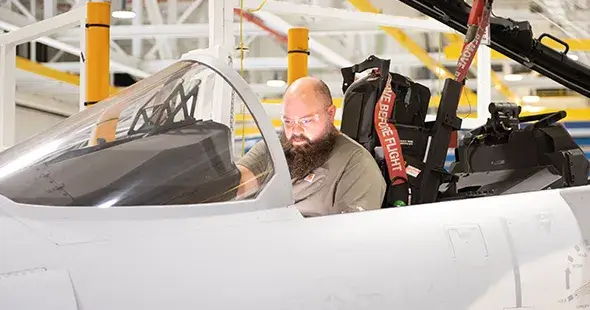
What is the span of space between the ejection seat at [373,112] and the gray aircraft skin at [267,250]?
162 centimetres

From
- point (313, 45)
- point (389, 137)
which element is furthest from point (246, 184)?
point (313, 45)

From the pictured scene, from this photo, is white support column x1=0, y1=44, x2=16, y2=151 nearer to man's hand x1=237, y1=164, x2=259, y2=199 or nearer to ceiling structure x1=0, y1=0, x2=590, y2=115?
ceiling structure x1=0, y1=0, x2=590, y2=115

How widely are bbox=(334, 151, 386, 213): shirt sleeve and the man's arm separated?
2.00ft

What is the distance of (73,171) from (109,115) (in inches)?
12.0

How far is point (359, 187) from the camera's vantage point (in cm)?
320

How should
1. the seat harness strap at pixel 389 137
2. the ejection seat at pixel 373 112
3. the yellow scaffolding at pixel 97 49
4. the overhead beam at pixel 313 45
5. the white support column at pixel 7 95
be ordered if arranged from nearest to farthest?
the seat harness strap at pixel 389 137
the ejection seat at pixel 373 112
the yellow scaffolding at pixel 97 49
the white support column at pixel 7 95
the overhead beam at pixel 313 45

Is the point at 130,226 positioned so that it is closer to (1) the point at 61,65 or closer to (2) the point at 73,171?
(2) the point at 73,171

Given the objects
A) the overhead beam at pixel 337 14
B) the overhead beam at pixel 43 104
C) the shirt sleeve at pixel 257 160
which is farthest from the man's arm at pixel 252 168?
the overhead beam at pixel 43 104

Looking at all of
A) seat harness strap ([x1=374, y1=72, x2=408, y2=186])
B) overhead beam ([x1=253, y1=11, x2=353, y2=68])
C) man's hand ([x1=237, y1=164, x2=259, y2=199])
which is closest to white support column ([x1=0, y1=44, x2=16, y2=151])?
overhead beam ([x1=253, y1=11, x2=353, y2=68])

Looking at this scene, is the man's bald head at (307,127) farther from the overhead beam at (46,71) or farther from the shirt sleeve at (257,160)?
the overhead beam at (46,71)

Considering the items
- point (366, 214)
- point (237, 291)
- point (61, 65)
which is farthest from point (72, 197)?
point (61, 65)

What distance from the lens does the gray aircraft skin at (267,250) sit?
1.97 meters

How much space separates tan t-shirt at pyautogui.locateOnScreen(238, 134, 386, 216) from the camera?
313 cm

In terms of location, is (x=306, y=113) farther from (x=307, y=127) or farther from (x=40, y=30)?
(x=40, y=30)
